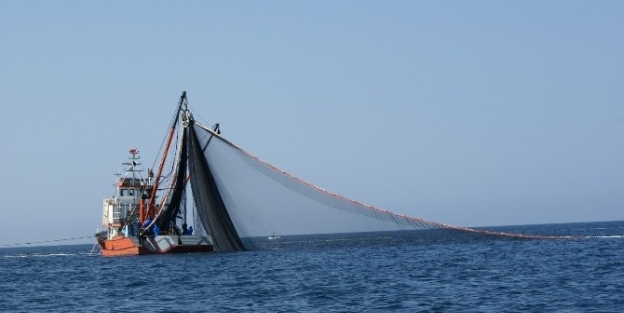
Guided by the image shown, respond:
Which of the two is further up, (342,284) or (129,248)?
(129,248)

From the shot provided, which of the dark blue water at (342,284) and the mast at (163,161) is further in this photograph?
the mast at (163,161)

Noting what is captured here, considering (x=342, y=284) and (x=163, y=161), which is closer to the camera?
(x=342, y=284)

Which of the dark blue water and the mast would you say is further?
the mast

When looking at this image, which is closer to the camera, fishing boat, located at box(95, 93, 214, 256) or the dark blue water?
the dark blue water

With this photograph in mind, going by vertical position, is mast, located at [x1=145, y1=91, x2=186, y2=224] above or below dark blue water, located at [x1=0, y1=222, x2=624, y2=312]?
above

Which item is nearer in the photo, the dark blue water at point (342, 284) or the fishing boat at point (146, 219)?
the dark blue water at point (342, 284)

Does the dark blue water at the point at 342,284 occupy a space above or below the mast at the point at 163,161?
below

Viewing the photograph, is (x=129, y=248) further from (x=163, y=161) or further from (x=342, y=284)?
(x=342, y=284)

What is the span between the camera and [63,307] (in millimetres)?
39906

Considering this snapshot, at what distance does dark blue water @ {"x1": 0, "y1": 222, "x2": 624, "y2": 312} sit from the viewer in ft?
120

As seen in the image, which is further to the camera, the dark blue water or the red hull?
the red hull

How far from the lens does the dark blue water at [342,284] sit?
36625 mm

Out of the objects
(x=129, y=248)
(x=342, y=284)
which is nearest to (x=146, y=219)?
(x=129, y=248)

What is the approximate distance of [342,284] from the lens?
44.4m
